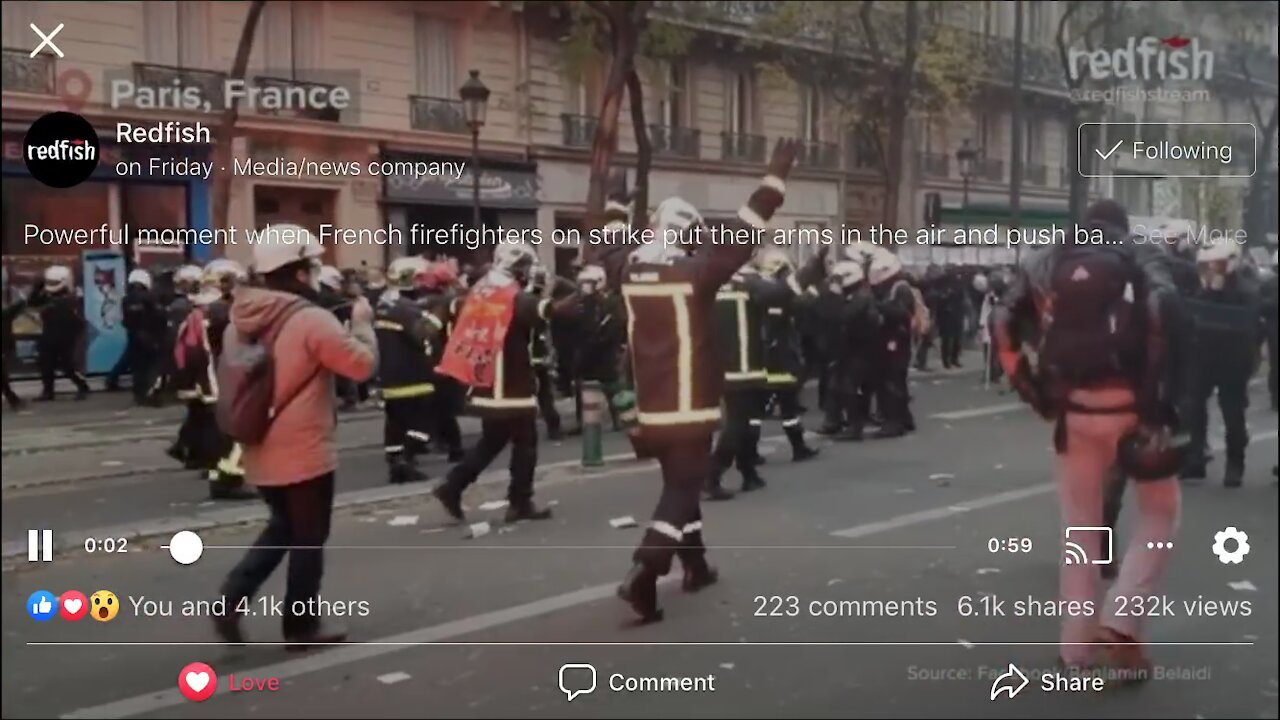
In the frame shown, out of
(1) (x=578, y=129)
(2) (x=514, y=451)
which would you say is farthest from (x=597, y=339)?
(1) (x=578, y=129)

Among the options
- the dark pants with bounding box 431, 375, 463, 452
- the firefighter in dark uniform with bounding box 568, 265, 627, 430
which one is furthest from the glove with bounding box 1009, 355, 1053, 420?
the dark pants with bounding box 431, 375, 463, 452

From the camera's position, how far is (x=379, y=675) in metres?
2.82

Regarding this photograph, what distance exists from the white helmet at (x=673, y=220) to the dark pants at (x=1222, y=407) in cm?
104

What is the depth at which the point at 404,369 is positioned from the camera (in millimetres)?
3729

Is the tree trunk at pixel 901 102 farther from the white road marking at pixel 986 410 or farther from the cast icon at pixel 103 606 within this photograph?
the cast icon at pixel 103 606

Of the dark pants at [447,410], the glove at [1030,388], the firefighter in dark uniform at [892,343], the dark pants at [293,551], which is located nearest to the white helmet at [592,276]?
the firefighter in dark uniform at [892,343]

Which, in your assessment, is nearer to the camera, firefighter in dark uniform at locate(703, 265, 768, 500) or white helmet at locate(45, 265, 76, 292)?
white helmet at locate(45, 265, 76, 292)

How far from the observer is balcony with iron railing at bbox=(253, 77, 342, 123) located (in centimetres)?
251

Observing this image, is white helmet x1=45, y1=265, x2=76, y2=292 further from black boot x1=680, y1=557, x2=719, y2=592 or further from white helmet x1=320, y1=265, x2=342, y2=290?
black boot x1=680, y1=557, x2=719, y2=592

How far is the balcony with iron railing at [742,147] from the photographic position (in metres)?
2.73

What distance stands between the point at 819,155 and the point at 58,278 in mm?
1431

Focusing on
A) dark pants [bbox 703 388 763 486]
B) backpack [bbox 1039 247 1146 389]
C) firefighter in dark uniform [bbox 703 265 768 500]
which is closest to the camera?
backpack [bbox 1039 247 1146 389]

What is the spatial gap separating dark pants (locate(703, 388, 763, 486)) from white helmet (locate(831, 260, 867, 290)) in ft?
1.89

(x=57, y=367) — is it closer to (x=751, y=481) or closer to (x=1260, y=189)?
(x=751, y=481)
